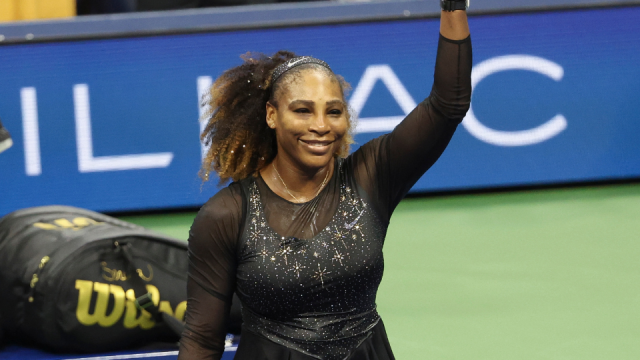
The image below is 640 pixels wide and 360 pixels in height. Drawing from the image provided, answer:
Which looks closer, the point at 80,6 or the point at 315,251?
the point at 315,251

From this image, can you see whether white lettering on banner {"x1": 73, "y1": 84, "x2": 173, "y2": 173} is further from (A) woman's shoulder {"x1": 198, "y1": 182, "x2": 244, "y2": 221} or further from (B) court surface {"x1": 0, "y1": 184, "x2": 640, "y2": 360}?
(A) woman's shoulder {"x1": 198, "y1": 182, "x2": 244, "y2": 221}

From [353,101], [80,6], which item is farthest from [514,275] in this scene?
[80,6]

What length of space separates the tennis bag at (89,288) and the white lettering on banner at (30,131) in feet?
4.70

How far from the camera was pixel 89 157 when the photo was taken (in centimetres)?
466

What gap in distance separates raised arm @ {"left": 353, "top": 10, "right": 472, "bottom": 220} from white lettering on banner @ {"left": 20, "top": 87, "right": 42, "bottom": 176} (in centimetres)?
310

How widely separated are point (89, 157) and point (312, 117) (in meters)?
3.07

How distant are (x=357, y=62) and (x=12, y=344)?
2387 millimetres

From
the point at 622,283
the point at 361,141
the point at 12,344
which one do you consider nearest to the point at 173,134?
the point at 361,141

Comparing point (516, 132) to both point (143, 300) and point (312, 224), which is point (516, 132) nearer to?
point (143, 300)

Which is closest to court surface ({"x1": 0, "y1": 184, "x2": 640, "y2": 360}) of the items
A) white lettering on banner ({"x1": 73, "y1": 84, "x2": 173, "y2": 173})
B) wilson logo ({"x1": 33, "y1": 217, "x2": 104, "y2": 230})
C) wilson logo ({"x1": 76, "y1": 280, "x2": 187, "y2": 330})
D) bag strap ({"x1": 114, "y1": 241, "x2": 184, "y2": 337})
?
white lettering on banner ({"x1": 73, "y1": 84, "x2": 173, "y2": 173})

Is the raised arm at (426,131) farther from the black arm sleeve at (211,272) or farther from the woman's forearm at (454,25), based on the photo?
the black arm sleeve at (211,272)

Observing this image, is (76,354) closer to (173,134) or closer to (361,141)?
(173,134)

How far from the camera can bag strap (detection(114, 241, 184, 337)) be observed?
10.0ft

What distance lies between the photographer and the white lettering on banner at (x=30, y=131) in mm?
4582
